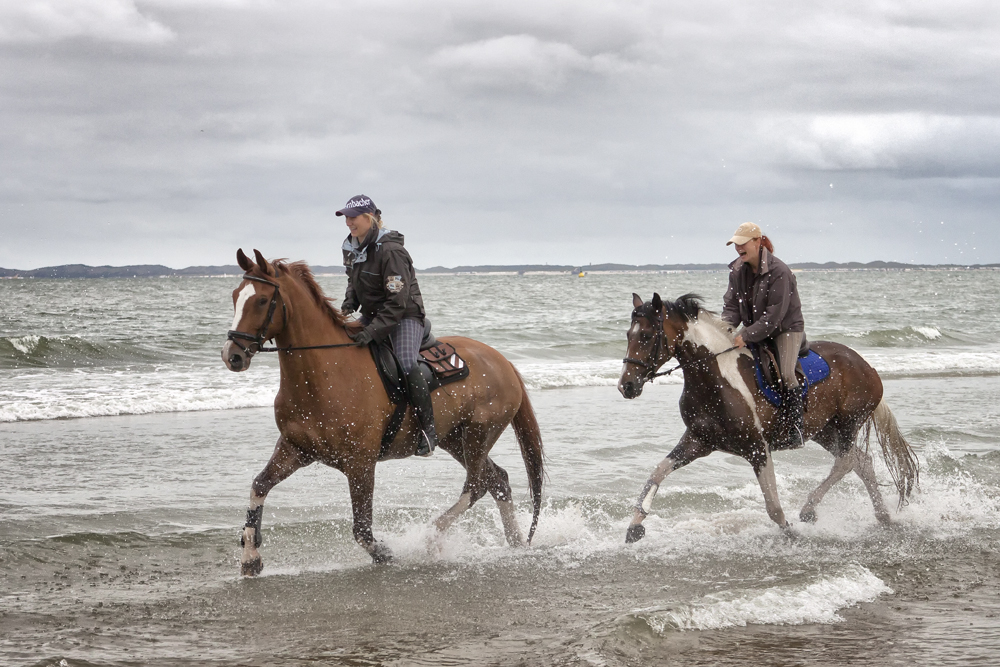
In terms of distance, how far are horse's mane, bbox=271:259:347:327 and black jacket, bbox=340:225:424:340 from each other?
246 millimetres

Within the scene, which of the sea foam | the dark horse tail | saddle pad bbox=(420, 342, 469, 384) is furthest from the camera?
the dark horse tail

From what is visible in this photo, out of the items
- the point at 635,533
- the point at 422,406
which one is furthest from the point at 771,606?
the point at 422,406

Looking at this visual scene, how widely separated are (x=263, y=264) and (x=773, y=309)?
163 inches

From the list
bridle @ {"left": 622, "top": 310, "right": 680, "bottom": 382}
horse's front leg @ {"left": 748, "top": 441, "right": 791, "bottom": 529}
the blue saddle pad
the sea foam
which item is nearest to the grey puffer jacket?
the blue saddle pad

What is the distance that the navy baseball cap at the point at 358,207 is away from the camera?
7043 millimetres

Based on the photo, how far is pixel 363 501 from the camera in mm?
7016

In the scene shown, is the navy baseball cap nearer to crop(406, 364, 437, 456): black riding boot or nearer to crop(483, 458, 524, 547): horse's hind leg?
crop(406, 364, 437, 456): black riding boot

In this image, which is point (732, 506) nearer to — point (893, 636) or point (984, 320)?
point (893, 636)

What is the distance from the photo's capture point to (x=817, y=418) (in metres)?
8.49

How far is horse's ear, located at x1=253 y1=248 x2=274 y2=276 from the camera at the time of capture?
6.49 m

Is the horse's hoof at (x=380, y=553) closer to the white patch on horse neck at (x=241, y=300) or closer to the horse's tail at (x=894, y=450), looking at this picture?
the white patch on horse neck at (x=241, y=300)

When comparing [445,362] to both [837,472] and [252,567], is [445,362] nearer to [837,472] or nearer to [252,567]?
[252,567]

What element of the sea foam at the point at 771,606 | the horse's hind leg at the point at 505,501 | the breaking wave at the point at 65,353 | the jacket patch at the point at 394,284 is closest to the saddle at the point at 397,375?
the jacket patch at the point at 394,284

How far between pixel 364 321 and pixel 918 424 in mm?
10223
